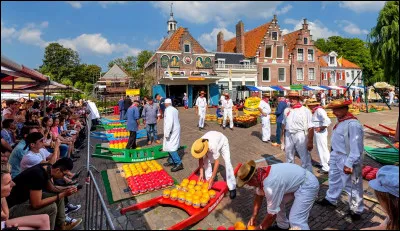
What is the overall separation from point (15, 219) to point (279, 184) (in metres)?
3.56

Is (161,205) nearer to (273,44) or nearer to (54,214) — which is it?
(54,214)

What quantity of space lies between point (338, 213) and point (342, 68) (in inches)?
1744

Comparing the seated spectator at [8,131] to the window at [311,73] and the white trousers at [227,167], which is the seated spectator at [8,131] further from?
the window at [311,73]

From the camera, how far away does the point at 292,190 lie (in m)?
3.53

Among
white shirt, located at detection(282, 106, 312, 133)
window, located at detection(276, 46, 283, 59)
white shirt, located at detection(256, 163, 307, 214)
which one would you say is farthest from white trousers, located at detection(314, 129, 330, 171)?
window, located at detection(276, 46, 283, 59)

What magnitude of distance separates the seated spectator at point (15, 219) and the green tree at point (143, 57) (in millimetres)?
59429

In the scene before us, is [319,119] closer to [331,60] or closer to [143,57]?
[331,60]

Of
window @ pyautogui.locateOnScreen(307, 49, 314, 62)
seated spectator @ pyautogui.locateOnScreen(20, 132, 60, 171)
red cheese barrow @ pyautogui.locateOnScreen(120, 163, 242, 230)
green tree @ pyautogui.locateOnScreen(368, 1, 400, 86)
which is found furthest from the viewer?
window @ pyautogui.locateOnScreen(307, 49, 314, 62)

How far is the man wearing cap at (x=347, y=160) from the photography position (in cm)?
412

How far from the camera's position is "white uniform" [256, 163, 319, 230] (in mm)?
3379

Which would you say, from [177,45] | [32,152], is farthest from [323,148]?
[177,45]

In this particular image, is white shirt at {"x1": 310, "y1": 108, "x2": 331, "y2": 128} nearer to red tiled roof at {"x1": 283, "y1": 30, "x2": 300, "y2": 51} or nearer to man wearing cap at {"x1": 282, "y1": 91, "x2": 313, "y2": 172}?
man wearing cap at {"x1": 282, "y1": 91, "x2": 313, "y2": 172}

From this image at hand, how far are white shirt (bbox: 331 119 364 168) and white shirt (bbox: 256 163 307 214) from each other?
1118mm

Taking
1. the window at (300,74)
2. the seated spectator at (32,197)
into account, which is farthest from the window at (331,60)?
the seated spectator at (32,197)
